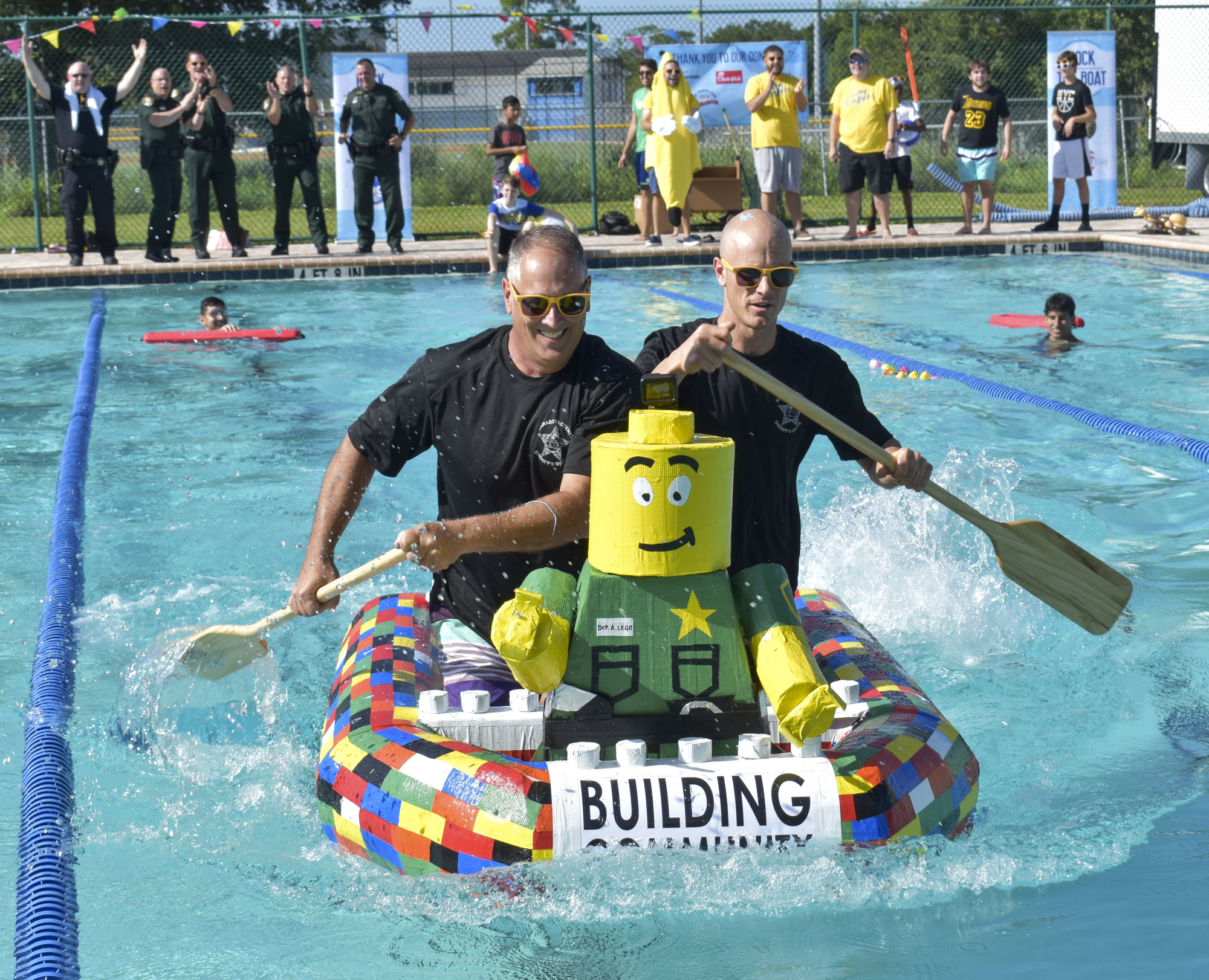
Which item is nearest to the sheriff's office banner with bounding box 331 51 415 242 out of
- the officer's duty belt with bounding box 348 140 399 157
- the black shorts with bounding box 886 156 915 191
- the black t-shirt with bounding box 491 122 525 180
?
the officer's duty belt with bounding box 348 140 399 157

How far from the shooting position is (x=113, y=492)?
6.96 metres

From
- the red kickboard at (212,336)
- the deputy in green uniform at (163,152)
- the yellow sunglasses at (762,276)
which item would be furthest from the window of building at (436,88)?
the yellow sunglasses at (762,276)

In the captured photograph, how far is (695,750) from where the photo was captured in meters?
2.95

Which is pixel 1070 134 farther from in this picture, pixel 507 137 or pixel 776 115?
pixel 507 137

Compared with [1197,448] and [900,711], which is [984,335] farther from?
[900,711]

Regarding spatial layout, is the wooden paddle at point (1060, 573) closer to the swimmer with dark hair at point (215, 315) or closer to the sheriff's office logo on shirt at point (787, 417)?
the sheriff's office logo on shirt at point (787, 417)

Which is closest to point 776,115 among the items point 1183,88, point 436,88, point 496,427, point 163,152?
point 163,152

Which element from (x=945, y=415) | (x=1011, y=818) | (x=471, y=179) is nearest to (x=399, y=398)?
(x=1011, y=818)

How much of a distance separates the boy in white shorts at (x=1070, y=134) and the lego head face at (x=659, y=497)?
46.7 feet

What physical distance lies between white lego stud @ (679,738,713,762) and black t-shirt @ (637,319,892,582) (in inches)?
30.9

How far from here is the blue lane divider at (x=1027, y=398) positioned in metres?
7.25

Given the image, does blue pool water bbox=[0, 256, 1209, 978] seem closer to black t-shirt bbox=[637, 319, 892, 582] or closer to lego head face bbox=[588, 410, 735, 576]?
lego head face bbox=[588, 410, 735, 576]

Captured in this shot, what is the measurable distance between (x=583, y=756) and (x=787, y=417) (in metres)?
1.25

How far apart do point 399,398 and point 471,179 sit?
714 inches
